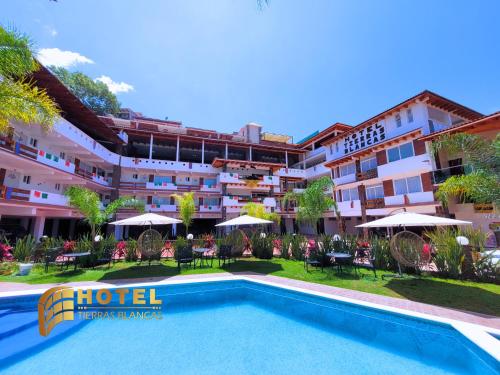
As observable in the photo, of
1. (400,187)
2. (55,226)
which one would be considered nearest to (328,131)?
(400,187)

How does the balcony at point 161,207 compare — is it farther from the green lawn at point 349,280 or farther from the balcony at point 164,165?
the green lawn at point 349,280

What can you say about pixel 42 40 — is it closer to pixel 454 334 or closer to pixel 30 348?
pixel 30 348

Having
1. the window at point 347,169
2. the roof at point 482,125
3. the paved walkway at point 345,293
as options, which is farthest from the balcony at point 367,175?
the paved walkway at point 345,293

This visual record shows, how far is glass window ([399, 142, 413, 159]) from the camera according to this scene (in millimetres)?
19484

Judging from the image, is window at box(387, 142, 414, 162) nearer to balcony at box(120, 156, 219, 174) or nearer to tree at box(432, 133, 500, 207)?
tree at box(432, 133, 500, 207)

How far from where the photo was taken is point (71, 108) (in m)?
21.4

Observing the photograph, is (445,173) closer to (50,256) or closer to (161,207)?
(50,256)

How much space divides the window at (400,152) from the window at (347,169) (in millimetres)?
4678

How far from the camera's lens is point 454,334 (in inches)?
205

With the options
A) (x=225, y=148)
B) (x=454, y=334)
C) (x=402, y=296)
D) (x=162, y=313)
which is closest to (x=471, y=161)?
(x=402, y=296)

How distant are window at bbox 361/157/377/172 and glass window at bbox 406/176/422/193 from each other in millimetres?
3584

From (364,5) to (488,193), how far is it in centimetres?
790

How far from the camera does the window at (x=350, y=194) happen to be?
2531 centimetres

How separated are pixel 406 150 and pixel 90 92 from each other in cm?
4812
